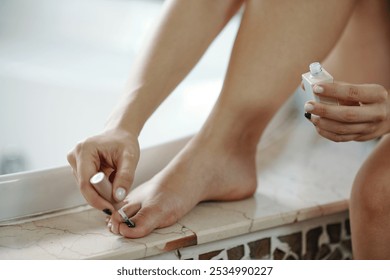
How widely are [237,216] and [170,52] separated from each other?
0.27 m

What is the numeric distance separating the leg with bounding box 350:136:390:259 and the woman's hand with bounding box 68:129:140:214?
0.33 m

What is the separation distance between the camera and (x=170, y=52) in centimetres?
98

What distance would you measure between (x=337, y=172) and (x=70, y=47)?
83 centimetres

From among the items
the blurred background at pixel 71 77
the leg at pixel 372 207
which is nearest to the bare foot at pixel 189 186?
the leg at pixel 372 207

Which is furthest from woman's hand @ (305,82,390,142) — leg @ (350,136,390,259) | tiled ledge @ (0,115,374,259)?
tiled ledge @ (0,115,374,259)

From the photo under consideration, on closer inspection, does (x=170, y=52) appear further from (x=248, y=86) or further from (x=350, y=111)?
(x=350, y=111)

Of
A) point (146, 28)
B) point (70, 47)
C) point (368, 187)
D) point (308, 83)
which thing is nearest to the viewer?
point (308, 83)

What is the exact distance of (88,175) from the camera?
80 centimetres

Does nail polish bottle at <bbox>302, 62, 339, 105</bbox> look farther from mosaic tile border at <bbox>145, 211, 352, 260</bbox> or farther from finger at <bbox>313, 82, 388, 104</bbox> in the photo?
mosaic tile border at <bbox>145, 211, 352, 260</bbox>

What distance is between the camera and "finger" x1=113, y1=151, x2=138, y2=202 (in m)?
0.81

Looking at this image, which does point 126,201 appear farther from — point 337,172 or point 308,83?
point 337,172

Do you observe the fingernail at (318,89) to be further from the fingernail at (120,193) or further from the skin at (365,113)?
the fingernail at (120,193)

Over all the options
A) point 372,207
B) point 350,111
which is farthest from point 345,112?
point 372,207
